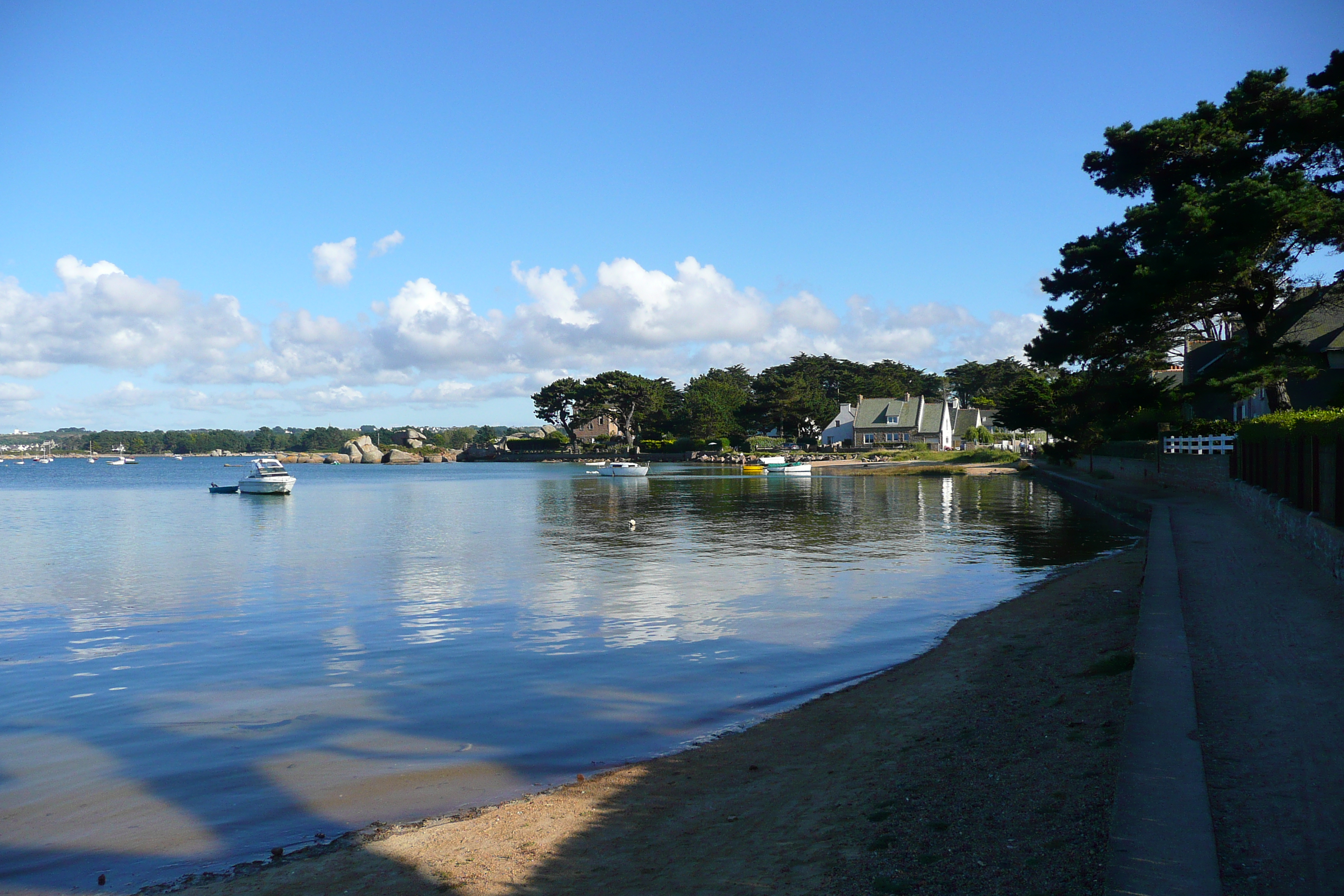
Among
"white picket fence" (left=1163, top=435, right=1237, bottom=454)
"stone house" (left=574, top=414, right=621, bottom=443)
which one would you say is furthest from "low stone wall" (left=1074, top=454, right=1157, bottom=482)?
"stone house" (left=574, top=414, right=621, bottom=443)

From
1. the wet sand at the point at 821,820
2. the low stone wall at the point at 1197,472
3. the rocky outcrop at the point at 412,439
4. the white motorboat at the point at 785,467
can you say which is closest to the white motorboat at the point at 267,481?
the white motorboat at the point at 785,467

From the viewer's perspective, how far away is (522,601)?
1758 cm

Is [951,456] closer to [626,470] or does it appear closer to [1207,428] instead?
[626,470]

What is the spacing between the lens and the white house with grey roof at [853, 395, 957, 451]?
4577 inches

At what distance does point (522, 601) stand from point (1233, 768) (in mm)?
13948

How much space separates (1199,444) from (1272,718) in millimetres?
Result: 30038

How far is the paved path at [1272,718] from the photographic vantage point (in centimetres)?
423

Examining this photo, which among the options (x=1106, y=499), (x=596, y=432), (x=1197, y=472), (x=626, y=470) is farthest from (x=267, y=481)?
(x=596, y=432)

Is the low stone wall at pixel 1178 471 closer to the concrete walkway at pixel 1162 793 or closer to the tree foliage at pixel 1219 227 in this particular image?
the tree foliage at pixel 1219 227

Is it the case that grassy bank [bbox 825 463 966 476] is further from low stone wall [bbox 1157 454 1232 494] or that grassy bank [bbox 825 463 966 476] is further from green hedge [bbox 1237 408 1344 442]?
green hedge [bbox 1237 408 1344 442]

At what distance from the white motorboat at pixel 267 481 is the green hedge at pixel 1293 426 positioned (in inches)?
2246

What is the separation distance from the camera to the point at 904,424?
118 m

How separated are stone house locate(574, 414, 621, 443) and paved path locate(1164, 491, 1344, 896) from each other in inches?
5330

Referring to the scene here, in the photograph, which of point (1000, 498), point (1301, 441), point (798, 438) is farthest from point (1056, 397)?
point (798, 438)
